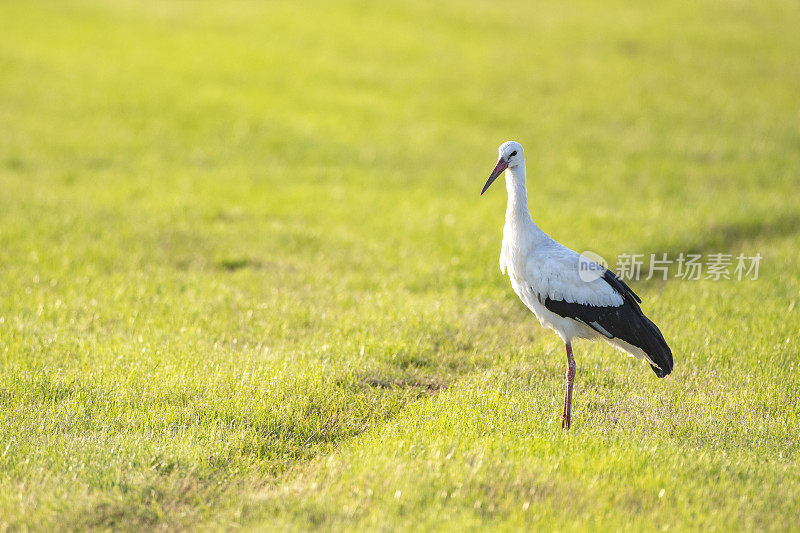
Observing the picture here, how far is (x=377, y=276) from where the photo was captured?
9859mm

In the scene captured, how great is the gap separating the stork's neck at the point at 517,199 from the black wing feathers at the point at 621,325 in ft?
2.30

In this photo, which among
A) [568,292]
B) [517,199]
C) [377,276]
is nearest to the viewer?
[568,292]

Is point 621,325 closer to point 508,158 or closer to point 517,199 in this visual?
point 517,199

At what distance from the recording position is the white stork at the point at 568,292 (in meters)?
6.27

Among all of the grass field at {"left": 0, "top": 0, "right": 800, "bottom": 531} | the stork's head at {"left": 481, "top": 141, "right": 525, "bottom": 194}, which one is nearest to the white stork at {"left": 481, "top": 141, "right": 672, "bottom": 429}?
the stork's head at {"left": 481, "top": 141, "right": 525, "bottom": 194}

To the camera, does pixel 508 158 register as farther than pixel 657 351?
Yes

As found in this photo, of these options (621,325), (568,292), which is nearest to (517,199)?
(568,292)

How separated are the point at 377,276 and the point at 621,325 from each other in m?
4.13

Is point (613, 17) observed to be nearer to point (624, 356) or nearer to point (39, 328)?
point (624, 356)

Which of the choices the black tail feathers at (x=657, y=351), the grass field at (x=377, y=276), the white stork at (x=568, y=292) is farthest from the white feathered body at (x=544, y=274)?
the grass field at (x=377, y=276)

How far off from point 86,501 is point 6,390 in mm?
2007

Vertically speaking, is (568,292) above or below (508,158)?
below

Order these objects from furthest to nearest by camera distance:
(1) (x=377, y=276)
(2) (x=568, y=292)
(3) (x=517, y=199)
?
(1) (x=377, y=276) < (3) (x=517, y=199) < (2) (x=568, y=292)

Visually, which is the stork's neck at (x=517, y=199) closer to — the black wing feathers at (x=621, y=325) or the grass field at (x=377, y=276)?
the black wing feathers at (x=621, y=325)
